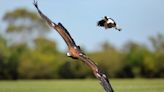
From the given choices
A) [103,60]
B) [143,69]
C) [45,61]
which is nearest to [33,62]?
[45,61]

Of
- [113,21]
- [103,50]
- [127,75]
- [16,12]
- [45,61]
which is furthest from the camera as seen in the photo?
[16,12]

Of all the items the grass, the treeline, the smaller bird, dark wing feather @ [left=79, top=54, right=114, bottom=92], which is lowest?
dark wing feather @ [left=79, top=54, right=114, bottom=92]

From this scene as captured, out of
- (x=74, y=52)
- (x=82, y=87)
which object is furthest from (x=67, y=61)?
(x=74, y=52)

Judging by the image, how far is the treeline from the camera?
194 feet

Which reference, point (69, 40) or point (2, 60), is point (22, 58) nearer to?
point (2, 60)

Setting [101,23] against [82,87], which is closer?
[101,23]

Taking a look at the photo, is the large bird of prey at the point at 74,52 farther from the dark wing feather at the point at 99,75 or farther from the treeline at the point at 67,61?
the treeline at the point at 67,61

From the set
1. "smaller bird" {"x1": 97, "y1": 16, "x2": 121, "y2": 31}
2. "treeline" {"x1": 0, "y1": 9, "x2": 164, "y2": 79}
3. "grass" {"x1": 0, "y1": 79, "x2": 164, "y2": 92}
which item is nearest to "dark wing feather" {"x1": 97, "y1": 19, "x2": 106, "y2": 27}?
"smaller bird" {"x1": 97, "y1": 16, "x2": 121, "y2": 31}

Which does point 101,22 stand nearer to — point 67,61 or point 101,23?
point 101,23

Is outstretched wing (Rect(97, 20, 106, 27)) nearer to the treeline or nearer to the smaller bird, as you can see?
the smaller bird

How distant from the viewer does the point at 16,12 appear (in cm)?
8031

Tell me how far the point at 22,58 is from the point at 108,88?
54.8 meters

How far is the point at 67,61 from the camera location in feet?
199

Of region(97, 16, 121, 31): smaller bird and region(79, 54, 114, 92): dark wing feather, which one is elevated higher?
region(97, 16, 121, 31): smaller bird
